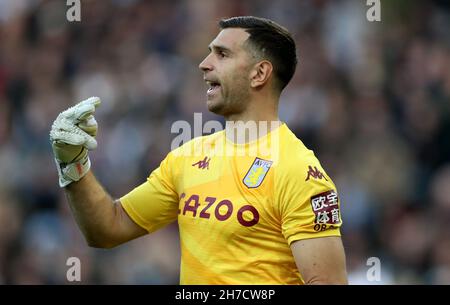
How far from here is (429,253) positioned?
30.3 ft

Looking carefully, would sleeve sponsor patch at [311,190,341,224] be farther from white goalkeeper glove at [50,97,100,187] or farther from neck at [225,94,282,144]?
white goalkeeper glove at [50,97,100,187]

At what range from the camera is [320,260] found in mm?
4906

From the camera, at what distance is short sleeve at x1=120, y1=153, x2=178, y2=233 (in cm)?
562

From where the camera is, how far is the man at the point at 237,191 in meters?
5.04

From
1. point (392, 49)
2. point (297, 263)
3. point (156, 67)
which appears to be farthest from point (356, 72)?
point (297, 263)

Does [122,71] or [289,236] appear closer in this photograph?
[289,236]

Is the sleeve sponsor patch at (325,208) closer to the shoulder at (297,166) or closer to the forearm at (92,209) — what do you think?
the shoulder at (297,166)

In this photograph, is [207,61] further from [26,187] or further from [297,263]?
[26,187]

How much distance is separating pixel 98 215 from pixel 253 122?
1.05 meters

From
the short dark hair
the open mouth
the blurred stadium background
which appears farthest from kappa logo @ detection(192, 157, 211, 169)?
the blurred stadium background

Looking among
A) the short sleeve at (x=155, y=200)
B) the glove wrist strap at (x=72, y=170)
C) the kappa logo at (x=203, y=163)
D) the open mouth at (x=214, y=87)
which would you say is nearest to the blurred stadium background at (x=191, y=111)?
the short sleeve at (x=155, y=200)

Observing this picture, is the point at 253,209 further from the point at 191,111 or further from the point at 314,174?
the point at 191,111

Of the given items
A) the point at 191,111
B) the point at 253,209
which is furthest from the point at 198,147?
the point at 191,111
